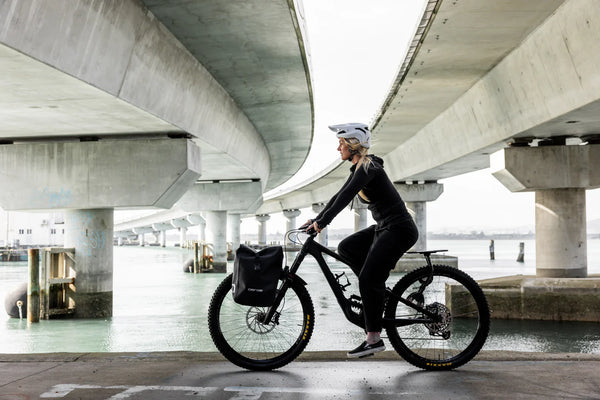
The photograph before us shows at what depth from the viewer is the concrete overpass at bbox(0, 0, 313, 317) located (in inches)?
371

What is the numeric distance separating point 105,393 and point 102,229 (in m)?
13.1

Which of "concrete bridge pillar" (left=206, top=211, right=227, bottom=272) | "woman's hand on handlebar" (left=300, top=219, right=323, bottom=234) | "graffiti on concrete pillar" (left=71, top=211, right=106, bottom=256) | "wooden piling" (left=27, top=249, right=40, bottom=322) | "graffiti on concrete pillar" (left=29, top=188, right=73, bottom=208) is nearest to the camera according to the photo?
"woman's hand on handlebar" (left=300, top=219, right=323, bottom=234)

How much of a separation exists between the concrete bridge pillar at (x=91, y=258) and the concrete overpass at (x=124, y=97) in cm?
3

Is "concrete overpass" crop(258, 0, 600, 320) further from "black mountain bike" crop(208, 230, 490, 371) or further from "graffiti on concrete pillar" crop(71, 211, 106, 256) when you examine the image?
"graffiti on concrete pillar" crop(71, 211, 106, 256)

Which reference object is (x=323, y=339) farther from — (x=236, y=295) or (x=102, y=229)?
(x=102, y=229)

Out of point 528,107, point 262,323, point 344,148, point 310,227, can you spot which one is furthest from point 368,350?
point 528,107

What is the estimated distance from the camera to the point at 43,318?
16.6m

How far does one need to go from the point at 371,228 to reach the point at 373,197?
290mm

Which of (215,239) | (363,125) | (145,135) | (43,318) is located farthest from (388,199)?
(215,239)

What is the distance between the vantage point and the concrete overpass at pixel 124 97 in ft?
30.9

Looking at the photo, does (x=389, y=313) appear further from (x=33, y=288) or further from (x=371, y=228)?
(x=33, y=288)

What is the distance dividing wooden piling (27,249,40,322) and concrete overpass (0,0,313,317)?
3.59 ft

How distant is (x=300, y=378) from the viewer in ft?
18.2

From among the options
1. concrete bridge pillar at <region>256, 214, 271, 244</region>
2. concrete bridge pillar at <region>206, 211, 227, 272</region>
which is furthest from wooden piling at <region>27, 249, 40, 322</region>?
concrete bridge pillar at <region>256, 214, 271, 244</region>
